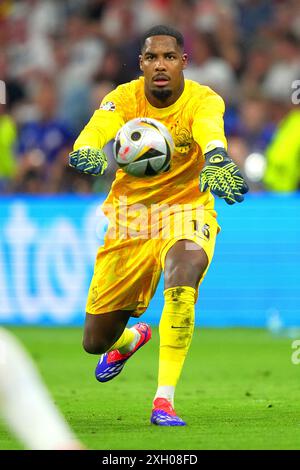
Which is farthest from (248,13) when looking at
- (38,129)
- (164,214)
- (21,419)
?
(21,419)

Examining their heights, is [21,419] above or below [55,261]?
below

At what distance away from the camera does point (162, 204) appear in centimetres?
792

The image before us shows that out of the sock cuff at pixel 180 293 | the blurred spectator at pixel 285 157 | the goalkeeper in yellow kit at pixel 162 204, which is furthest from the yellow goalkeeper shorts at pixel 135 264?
the blurred spectator at pixel 285 157

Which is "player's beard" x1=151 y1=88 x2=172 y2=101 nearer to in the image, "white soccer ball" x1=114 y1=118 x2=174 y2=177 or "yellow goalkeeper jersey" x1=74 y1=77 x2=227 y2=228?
"yellow goalkeeper jersey" x1=74 y1=77 x2=227 y2=228

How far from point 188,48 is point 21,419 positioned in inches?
509

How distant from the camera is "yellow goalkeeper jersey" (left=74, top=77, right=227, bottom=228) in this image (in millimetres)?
7805

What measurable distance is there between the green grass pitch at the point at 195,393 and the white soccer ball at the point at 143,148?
1.61 meters

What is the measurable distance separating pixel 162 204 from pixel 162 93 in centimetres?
75

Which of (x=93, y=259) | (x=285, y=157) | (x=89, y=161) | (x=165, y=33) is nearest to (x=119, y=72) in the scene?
(x=285, y=157)

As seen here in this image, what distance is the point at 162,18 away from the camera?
17.2 metres

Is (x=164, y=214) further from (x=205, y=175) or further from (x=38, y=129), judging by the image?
(x=38, y=129)

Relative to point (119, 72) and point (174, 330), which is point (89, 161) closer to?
point (174, 330)

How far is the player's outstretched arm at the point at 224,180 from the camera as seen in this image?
23.1 feet

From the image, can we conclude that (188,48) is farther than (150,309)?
Yes
